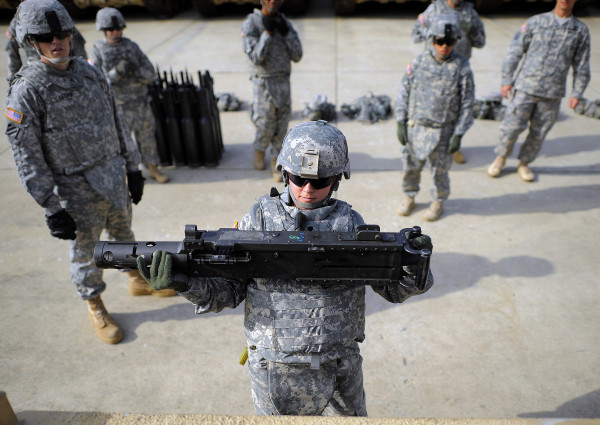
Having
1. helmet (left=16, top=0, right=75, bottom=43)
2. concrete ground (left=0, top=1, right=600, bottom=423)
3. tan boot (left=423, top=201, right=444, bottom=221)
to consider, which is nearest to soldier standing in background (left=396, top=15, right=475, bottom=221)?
tan boot (left=423, top=201, right=444, bottom=221)

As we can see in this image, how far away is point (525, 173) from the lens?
519cm

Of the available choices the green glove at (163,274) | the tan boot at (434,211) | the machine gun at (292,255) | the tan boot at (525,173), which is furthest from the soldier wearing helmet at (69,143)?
the tan boot at (525,173)

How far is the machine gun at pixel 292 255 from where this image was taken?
62.2 inches

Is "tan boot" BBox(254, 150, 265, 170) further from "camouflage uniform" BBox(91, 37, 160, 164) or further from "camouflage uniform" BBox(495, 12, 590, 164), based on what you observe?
"camouflage uniform" BBox(495, 12, 590, 164)

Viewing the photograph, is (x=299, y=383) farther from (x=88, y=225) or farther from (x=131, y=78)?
(x=131, y=78)

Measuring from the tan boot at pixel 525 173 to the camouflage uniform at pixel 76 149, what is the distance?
176 inches

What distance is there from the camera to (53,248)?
4145 millimetres

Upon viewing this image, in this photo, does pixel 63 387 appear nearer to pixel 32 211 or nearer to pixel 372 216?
pixel 32 211

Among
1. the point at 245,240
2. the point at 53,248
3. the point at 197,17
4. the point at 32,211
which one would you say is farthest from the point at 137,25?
the point at 245,240

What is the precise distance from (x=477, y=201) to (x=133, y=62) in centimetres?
415

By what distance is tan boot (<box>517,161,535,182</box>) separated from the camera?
16.9 ft

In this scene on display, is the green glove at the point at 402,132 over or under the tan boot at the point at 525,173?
over

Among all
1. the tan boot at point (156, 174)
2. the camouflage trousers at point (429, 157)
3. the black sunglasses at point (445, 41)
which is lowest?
the tan boot at point (156, 174)

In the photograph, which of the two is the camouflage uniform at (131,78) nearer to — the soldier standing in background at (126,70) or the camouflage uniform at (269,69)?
the soldier standing in background at (126,70)
